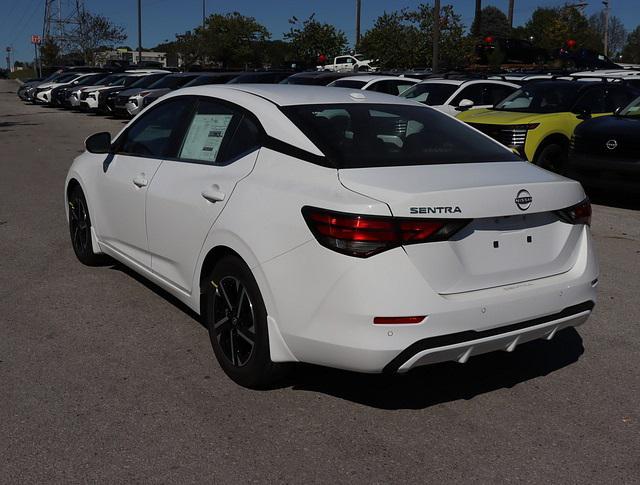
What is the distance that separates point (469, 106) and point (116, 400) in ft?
33.4

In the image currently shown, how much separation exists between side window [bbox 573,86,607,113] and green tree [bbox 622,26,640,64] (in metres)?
83.2

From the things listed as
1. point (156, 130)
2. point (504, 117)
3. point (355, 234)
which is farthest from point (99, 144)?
point (504, 117)

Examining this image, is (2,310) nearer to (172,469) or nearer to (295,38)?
(172,469)

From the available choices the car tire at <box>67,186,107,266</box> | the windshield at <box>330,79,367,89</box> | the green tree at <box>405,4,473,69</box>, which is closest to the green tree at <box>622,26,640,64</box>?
the green tree at <box>405,4,473,69</box>

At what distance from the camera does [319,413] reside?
381 centimetres

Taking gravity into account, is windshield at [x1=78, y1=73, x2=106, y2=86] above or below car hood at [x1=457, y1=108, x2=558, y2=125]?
above

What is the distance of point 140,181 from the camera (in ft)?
16.4

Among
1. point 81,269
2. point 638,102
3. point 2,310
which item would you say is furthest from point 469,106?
point 2,310

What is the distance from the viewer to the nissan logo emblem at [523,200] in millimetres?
3607

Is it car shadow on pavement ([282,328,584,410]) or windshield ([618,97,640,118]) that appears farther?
windshield ([618,97,640,118])

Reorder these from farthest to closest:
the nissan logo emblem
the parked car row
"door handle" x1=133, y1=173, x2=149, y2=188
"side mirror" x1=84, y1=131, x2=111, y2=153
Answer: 1. the parked car row
2. "side mirror" x1=84, y1=131, x2=111, y2=153
3. "door handle" x1=133, y1=173, x2=149, y2=188
4. the nissan logo emblem

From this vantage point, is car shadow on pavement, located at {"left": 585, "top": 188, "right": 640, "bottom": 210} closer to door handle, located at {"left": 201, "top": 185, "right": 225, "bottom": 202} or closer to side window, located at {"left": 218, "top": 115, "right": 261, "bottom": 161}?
side window, located at {"left": 218, "top": 115, "right": 261, "bottom": 161}

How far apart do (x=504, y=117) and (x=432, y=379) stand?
765cm

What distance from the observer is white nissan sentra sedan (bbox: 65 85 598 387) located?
3.35 metres
